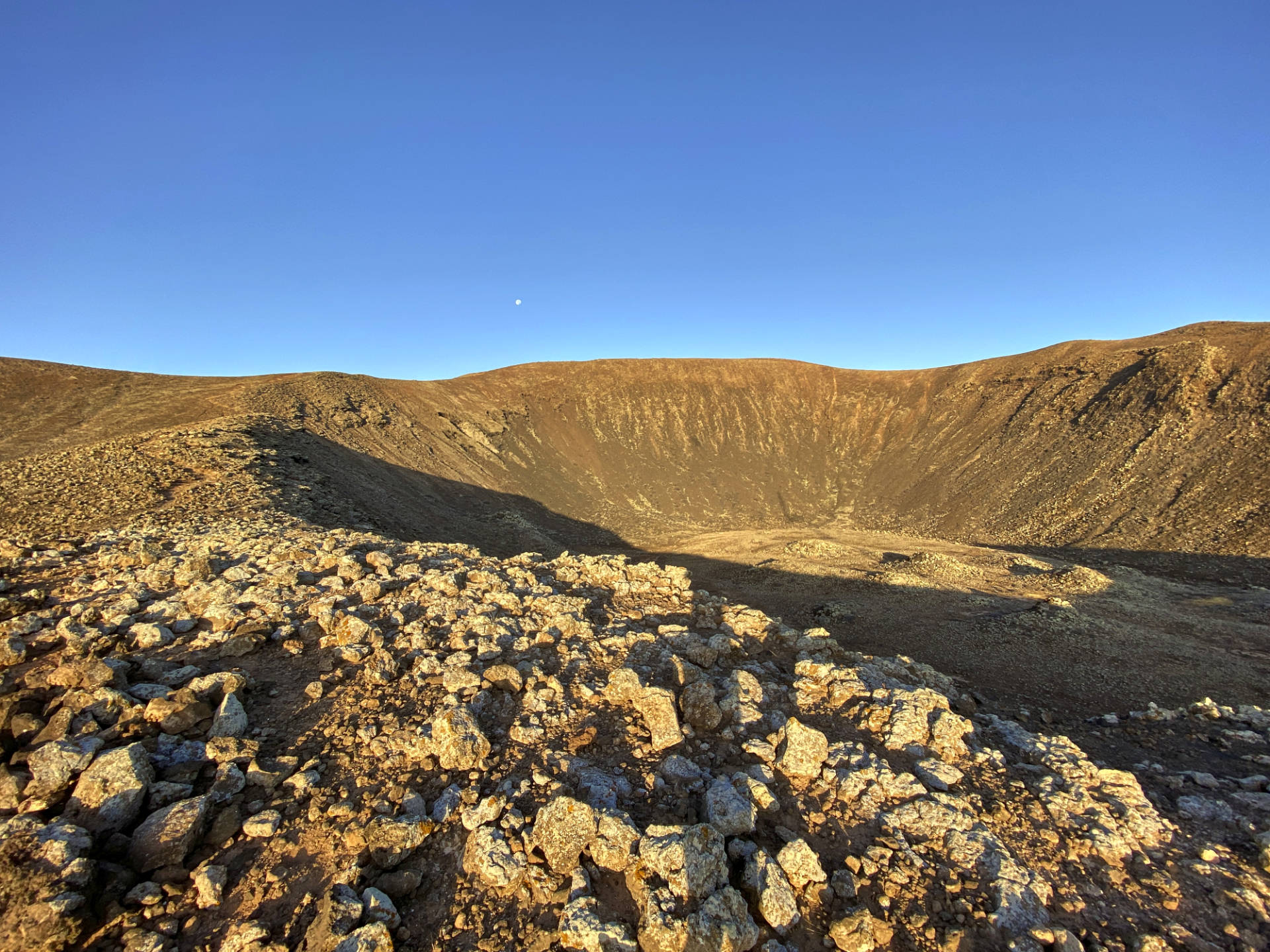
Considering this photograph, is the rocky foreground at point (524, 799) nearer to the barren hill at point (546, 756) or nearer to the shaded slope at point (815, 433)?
the barren hill at point (546, 756)

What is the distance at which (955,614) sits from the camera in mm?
14656

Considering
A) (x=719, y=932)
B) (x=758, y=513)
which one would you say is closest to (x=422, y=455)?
(x=758, y=513)

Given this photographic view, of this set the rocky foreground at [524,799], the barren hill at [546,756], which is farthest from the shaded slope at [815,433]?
the rocky foreground at [524,799]

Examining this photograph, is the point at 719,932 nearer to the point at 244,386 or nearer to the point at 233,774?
the point at 233,774

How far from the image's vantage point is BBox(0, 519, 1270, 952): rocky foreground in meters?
3.15

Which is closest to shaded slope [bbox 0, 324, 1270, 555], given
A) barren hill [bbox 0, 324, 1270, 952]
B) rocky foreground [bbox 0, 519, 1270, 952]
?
barren hill [bbox 0, 324, 1270, 952]

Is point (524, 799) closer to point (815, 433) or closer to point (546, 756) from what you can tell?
point (546, 756)

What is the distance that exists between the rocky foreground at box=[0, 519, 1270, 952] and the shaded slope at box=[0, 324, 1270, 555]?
50.4 ft

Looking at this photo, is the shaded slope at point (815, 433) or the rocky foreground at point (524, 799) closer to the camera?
the rocky foreground at point (524, 799)

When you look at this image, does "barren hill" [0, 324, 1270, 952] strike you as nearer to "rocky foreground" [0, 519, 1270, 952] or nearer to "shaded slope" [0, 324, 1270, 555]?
"rocky foreground" [0, 519, 1270, 952]

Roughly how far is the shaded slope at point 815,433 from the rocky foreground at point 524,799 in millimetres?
15373

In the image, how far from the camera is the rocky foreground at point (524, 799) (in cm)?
315

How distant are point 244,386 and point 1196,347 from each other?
5547 centimetres

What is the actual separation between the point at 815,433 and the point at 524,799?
47.6 m
